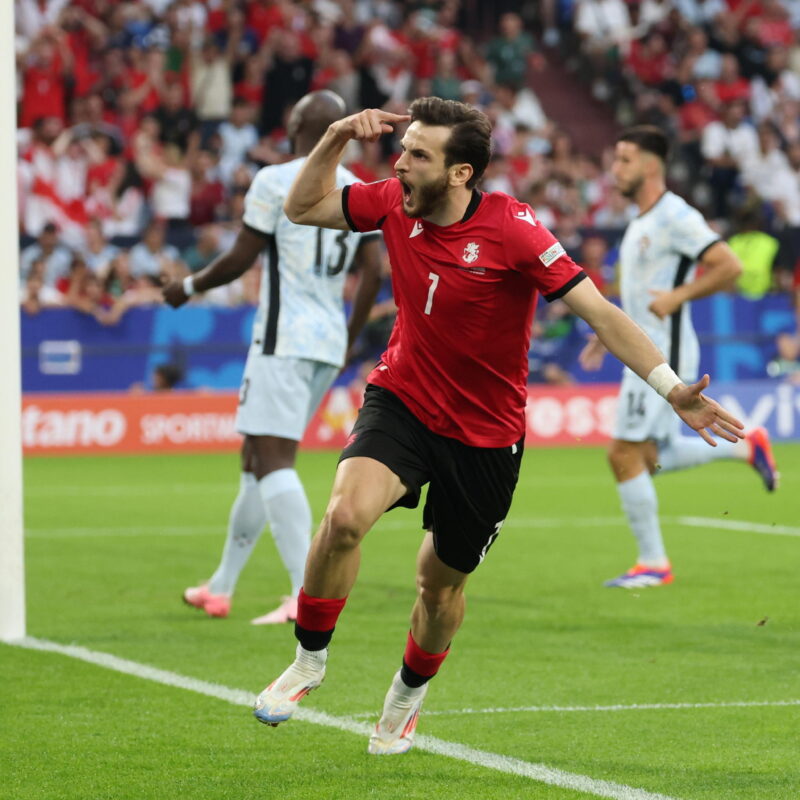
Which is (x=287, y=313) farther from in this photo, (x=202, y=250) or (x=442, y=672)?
(x=202, y=250)

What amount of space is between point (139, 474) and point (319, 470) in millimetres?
1871

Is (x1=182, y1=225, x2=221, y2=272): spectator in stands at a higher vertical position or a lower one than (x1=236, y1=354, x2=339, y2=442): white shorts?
lower

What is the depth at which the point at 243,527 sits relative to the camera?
27.7ft

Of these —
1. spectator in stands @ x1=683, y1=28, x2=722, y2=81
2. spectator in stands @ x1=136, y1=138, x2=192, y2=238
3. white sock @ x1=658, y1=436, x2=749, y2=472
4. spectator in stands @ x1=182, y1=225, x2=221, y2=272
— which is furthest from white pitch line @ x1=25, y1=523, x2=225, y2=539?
spectator in stands @ x1=683, y1=28, x2=722, y2=81

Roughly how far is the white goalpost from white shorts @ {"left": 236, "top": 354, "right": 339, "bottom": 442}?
1101 millimetres

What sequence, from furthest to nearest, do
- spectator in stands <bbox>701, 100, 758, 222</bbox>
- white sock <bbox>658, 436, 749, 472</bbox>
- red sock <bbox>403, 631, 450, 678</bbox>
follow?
spectator in stands <bbox>701, 100, 758, 222</bbox> → white sock <bbox>658, 436, 749, 472</bbox> → red sock <bbox>403, 631, 450, 678</bbox>

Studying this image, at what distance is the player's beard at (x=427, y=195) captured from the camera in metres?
5.29

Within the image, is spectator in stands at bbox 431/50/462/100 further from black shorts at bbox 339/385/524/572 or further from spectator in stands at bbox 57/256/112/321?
black shorts at bbox 339/385/524/572

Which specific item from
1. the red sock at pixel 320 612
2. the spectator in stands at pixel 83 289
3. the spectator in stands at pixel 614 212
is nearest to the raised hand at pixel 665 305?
the red sock at pixel 320 612

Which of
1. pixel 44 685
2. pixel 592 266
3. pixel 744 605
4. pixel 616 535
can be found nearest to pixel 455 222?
pixel 44 685

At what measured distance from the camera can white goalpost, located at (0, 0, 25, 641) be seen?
748cm

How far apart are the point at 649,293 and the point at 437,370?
466 centimetres

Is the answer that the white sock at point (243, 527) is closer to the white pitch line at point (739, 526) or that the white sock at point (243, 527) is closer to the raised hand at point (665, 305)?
the raised hand at point (665, 305)

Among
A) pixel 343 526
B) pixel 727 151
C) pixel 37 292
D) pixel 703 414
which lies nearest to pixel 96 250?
pixel 37 292
